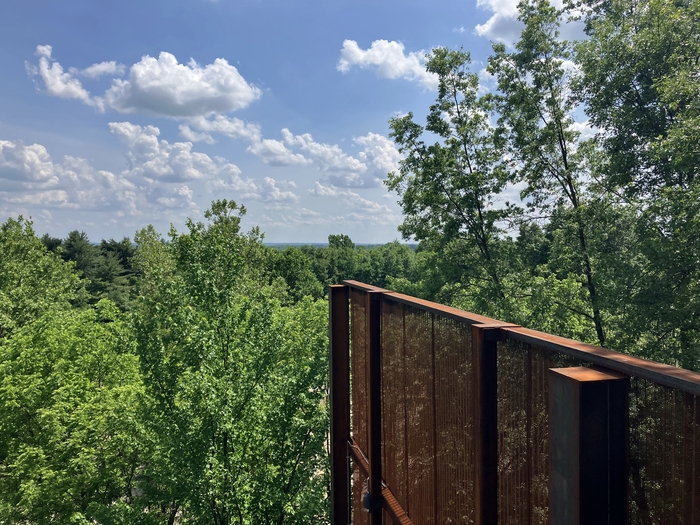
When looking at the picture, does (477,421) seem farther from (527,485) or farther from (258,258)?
(258,258)

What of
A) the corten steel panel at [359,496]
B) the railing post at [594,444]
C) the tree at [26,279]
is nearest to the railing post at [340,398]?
the corten steel panel at [359,496]

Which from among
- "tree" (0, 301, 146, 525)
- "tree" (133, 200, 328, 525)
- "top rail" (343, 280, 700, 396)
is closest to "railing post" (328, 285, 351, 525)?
"top rail" (343, 280, 700, 396)

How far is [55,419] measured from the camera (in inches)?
371

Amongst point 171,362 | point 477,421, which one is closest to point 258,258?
point 171,362

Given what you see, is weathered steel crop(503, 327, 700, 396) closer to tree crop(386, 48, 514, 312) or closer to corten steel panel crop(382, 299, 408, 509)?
corten steel panel crop(382, 299, 408, 509)

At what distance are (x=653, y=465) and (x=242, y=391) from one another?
26.8 feet

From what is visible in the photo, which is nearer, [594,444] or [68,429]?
[594,444]

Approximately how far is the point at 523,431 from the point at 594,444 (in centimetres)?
45

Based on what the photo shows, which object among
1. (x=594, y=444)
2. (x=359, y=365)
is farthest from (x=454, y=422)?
(x=359, y=365)

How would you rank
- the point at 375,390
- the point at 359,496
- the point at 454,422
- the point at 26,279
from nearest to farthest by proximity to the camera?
the point at 454,422, the point at 375,390, the point at 359,496, the point at 26,279

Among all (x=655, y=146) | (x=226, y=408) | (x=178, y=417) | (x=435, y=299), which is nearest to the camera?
(x=655, y=146)

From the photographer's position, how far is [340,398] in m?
4.62

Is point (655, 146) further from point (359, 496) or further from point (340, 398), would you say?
point (359, 496)

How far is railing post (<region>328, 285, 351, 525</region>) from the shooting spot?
4551 millimetres
